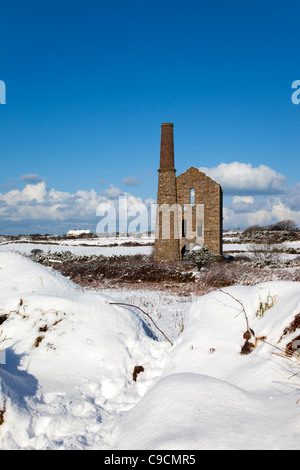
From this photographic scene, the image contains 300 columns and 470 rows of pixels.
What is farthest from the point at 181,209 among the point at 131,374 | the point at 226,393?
the point at 226,393

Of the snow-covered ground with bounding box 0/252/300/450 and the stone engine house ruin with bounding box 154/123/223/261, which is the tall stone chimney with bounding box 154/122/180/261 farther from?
the snow-covered ground with bounding box 0/252/300/450

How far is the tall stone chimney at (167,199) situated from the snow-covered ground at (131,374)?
63.9 ft

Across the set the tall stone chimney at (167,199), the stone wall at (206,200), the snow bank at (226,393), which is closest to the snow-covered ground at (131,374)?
the snow bank at (226,393)

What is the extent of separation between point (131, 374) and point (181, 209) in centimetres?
2126

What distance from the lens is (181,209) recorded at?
2422 cm

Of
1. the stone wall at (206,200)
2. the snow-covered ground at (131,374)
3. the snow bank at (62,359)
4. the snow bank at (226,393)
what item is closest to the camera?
the snow bank at (226,393)

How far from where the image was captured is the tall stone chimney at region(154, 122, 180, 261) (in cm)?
2383

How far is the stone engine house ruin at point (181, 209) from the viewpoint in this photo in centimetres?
2359

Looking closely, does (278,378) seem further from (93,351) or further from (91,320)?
(91,320)

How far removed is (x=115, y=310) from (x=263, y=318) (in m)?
1.71

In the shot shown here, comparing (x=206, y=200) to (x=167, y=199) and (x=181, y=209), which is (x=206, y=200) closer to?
(x=181, y=209)

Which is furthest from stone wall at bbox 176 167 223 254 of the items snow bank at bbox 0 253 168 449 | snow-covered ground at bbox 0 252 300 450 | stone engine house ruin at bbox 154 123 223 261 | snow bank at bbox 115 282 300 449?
snow bank at bbox 115 282 300 449

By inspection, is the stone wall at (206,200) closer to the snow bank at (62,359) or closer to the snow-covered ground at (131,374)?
the snow-covered ground at (131,374)
